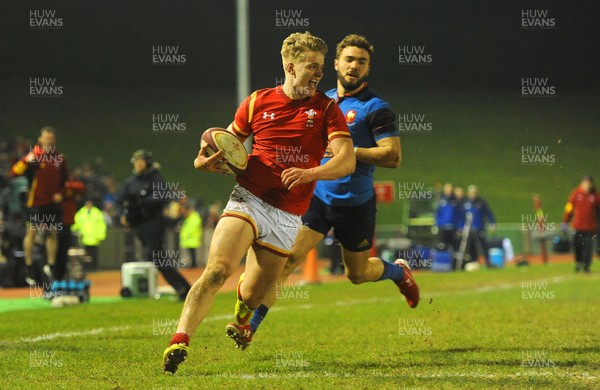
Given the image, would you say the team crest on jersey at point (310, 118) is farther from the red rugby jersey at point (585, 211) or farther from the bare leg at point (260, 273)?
the red rugby jersey at point (585, 211)

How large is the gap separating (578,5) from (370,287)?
27.8m

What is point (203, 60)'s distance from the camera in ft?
137

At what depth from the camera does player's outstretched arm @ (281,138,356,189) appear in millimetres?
6258

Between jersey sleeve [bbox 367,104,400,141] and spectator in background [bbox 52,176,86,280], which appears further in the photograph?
spectator in background [bbox 52,176,86,280]

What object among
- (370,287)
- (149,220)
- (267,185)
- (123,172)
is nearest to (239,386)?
(267,185)

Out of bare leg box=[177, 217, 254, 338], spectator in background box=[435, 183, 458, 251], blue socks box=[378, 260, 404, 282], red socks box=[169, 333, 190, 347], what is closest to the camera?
red socks box=[169, 333, 190, 347]

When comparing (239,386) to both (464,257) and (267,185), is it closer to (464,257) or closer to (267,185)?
(267,185)

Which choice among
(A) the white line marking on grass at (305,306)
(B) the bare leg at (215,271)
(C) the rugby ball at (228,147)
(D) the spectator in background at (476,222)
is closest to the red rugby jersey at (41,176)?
(A) the white line marking on grass at (305,306)

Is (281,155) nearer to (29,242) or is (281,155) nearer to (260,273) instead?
(260,273)

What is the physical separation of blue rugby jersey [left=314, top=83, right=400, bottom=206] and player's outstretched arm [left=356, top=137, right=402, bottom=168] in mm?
69

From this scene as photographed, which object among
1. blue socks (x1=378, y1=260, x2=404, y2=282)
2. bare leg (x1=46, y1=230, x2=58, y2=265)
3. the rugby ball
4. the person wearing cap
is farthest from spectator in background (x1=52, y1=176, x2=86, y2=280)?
the rugby ball

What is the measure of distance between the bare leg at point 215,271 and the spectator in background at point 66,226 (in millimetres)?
9033

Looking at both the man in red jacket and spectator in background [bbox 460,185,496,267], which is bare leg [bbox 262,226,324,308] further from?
spectator in background [bbox 460,185,496,267]

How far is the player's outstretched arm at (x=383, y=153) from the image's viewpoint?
7934 mm
